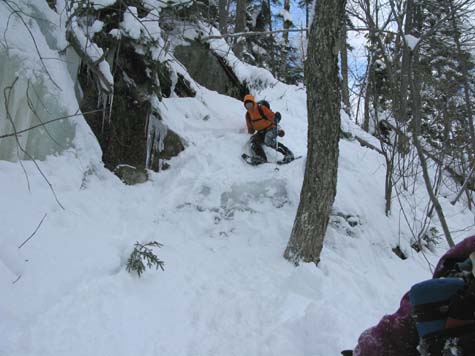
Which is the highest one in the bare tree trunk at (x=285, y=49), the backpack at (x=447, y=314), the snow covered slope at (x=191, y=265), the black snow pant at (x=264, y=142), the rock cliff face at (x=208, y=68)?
the bare tree trunk at (x=285, y=49)

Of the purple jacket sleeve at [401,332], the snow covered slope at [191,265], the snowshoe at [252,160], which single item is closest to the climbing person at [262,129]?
the snowshoe at [252,160]

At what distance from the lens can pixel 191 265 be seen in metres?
3.90

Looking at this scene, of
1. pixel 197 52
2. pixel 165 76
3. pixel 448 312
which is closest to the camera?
pixel 448 312

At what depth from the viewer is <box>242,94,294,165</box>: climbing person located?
6.55 meters

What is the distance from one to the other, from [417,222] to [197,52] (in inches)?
223

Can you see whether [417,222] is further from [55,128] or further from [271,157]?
[55,128]

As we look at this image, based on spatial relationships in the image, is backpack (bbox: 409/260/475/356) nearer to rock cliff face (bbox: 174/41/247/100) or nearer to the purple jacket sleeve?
the purple jacket sleeve

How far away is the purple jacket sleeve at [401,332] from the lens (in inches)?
54.8

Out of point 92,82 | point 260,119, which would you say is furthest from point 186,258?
point 260,119

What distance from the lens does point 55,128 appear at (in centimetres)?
438

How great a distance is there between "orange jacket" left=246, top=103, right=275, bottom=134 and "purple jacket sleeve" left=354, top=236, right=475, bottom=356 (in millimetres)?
5447

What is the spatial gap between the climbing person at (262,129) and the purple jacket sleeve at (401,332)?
16.4 feet

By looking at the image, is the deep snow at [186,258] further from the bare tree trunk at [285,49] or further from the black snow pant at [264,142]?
the bare tree trunk at [285,49]

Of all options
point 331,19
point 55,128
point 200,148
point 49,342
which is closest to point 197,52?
point 200,148
